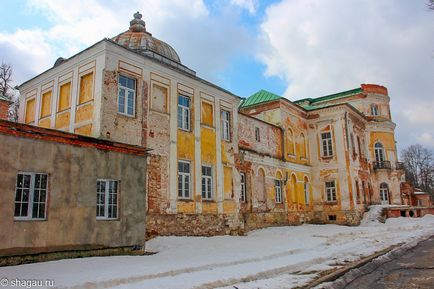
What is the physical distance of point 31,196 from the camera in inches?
374

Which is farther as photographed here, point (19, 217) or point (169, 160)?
point (169, 160)

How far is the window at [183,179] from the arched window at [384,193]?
25914 mm

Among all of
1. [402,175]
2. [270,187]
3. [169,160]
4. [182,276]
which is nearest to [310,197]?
[270,187]

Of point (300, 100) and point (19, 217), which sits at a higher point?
point (300, 100)

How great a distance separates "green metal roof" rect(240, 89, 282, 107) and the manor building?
0.12 meters

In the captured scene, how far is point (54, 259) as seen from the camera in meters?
9.51

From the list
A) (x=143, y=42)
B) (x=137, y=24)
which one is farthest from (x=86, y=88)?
(x=137, y=24)

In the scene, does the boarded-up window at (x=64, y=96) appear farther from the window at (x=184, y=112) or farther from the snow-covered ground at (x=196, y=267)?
the snow-covered ground at (x=196, y=267)

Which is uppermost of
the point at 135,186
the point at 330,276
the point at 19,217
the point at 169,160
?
the point at 169,160

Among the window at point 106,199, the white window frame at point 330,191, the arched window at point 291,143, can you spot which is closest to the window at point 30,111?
the window at point 106,199

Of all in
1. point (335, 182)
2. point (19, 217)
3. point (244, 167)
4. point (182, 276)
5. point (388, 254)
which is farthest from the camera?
point (335, 182)

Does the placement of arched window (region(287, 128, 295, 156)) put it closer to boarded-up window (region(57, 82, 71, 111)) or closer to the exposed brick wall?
boarded-up window (region(57, 82, 71, 111))

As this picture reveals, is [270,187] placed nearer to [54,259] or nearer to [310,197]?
[310,197]

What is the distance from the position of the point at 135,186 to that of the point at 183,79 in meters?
6.55
